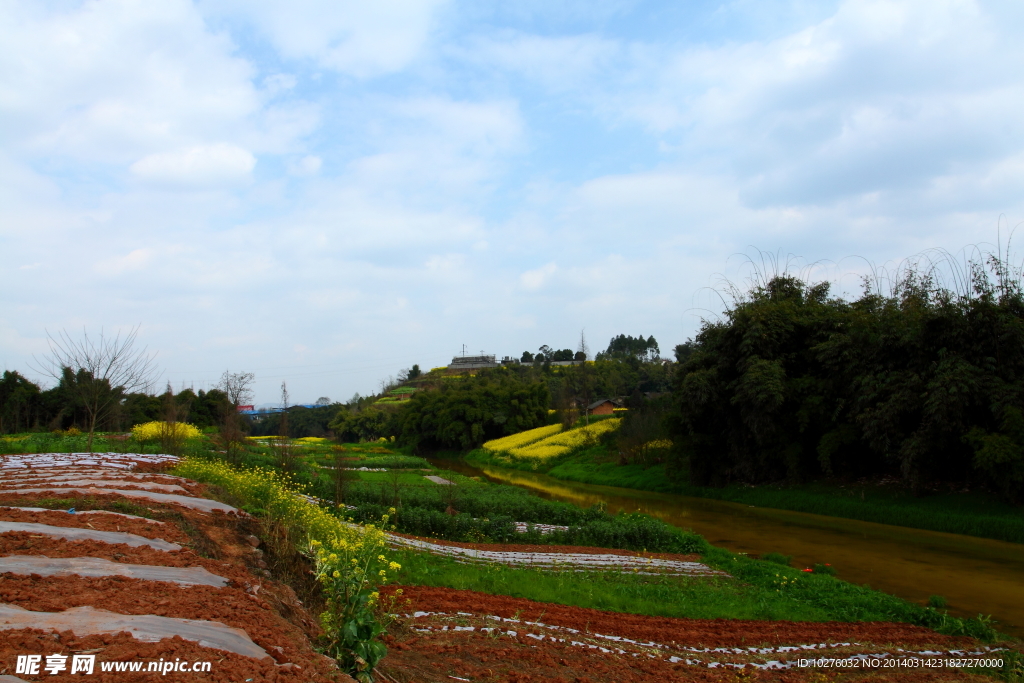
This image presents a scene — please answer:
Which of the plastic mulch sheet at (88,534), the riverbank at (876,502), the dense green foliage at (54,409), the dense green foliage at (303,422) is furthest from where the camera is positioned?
the dense green foliage at (303,422)

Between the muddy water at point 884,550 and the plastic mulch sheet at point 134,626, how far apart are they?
10765 millimetres

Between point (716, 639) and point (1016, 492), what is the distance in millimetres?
13609

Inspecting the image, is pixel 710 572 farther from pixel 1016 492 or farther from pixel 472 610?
pixel 1016 492

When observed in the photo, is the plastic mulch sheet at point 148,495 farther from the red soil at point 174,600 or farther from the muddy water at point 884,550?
the muddy water at point 884,550

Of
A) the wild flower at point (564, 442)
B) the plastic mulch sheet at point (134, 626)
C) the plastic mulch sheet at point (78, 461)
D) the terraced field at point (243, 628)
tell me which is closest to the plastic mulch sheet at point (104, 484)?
the terraced field at point (243, 628)

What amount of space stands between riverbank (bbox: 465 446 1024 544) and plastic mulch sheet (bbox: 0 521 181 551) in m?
18.8

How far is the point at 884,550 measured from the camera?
15.1 m

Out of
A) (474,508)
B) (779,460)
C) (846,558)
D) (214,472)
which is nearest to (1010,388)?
(846,558)

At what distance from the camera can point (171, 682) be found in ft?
10.2

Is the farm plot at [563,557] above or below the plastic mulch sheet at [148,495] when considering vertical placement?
below

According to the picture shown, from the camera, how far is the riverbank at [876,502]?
633 inches

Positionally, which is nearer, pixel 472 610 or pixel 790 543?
pixel 472 610

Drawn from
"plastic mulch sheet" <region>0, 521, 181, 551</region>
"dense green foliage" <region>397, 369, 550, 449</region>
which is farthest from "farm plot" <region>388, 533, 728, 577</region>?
"dense green foliage" <region>397, 369, 550, 449</region>

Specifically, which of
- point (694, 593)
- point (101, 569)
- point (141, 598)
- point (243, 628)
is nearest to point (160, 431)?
point (101, 569)
